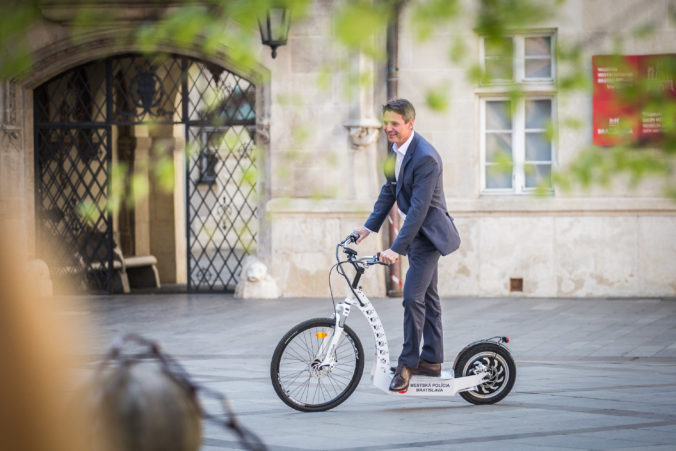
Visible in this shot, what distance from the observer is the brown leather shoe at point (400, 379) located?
739 cm

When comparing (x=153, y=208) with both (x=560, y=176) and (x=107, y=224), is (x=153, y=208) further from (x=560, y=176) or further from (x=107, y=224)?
(x=560, y=176)

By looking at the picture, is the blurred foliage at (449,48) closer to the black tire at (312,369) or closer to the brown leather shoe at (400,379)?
the black tire at (312,369)

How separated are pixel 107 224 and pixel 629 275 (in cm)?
721

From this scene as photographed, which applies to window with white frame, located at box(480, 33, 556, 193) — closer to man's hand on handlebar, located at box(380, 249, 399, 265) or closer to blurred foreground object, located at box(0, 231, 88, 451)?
man's hand on handlebar, located at box(380, 249, 399, 265)

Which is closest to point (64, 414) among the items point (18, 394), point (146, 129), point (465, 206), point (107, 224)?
point (18, 394)

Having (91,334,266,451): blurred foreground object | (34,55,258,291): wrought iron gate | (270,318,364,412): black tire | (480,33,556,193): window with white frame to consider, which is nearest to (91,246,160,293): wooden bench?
(34,55,258,291): wrought iron gate

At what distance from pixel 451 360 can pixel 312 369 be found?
3098 mm

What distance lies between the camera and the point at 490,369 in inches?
Answer: 301

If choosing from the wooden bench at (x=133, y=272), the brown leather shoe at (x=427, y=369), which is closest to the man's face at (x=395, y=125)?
the brown leather shoe at (x=427, y=369)

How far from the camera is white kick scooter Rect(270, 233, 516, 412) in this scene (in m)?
7.27

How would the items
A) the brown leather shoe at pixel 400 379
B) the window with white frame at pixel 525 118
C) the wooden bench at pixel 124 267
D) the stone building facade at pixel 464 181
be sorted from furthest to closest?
1. the wooden bench at pixel 124 267
2. the window with white frame at pixel 525 118
3. the stone building facade at pixel 464 181
4. the brown leather shoe at pixel 400 379

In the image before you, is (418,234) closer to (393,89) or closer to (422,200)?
(422,200)

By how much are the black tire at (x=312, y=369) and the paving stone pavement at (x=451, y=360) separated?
0.36 feet

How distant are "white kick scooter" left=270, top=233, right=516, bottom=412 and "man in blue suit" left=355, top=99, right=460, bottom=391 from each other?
119mm
